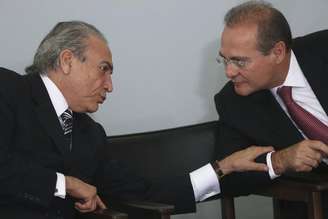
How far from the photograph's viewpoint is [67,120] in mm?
2684

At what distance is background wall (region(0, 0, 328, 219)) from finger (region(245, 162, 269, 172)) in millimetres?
725

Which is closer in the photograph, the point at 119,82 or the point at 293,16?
the point at 119,82

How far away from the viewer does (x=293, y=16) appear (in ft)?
12.7

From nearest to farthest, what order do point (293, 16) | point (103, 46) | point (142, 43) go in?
1. point (103, 46)
2. point (142, 43)
3. point (293, 16)

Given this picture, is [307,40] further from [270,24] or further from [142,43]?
[142,43]

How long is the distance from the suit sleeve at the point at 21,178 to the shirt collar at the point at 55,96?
24 cm

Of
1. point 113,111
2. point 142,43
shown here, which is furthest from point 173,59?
point 113,111

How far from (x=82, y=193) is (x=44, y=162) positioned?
0.66ft

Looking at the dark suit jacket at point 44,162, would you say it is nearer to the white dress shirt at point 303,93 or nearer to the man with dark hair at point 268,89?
the man with dark hair at point 268,89

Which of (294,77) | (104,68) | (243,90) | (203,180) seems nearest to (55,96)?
(104,68)

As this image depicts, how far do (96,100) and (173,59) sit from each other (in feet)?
2.89

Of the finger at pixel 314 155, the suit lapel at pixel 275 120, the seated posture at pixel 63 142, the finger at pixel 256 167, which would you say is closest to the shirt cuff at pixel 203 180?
the seated posture at pixel 63 142

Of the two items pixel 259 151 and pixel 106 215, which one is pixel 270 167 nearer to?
pixel 259 151

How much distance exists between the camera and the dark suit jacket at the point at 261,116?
303cm
